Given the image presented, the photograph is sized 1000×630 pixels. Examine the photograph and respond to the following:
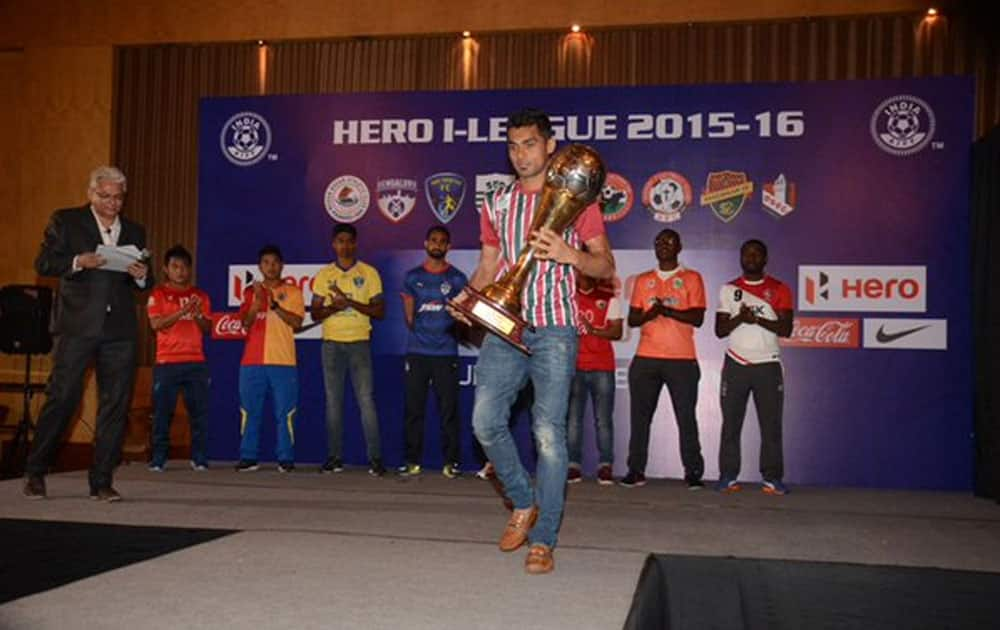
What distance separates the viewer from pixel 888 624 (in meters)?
3.16

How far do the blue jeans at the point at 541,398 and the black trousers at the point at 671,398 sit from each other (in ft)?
11.3

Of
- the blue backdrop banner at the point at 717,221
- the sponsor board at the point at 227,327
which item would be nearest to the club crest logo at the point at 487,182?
the blue backdrop banner at the point at 717,221

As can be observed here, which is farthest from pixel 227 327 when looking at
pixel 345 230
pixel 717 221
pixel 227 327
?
pixel 717 221

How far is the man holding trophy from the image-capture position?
3.73 meters

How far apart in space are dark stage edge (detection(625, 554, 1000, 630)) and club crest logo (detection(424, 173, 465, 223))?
4.66 m

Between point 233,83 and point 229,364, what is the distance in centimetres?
252

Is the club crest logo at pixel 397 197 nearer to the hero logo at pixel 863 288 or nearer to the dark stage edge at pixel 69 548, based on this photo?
the hero logo at pixel 863 288

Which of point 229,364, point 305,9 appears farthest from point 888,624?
point 305,9

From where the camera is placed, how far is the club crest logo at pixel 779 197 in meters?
7.86

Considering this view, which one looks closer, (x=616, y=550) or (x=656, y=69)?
(x=616, y=550)

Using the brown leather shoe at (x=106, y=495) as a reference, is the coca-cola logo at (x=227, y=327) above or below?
above

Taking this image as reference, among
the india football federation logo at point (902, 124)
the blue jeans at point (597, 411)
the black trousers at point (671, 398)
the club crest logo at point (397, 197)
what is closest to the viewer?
the black trousers at point (671, 398)

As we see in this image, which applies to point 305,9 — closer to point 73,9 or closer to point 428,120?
point 428,120

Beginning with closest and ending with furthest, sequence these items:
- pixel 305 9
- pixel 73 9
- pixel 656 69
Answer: pixel 656 69 → pixel 305 9 → pixel 73 9
